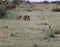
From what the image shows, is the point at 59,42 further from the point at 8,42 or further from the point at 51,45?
the point at 8,42

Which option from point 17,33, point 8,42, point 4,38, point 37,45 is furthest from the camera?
point 17,33

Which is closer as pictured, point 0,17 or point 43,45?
point 43,45

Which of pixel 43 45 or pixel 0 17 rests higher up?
pixel 43 45

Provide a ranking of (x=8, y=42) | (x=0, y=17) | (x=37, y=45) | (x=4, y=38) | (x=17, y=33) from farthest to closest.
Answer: (x=0, y=17), (x=17, y=33), (x=4, y=38), (x=8, y=42), (x=37, y=45)

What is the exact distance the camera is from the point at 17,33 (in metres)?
16.3

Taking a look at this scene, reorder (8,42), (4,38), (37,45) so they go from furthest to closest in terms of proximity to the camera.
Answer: (4,38)
(8,42)
(37,45)

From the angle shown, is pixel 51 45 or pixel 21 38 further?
pixel 21 38

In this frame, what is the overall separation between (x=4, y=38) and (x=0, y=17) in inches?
458

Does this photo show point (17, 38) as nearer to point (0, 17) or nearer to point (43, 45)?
point (43, 45)

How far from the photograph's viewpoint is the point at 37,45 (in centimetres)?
1266

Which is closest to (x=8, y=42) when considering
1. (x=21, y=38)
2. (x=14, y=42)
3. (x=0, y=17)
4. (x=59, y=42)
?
(x=14, y=42)

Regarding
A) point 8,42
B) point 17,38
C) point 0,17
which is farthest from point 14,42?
point 0,17

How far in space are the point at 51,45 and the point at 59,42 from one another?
1121mm

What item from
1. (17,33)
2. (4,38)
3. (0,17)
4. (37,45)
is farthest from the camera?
(0,17)
